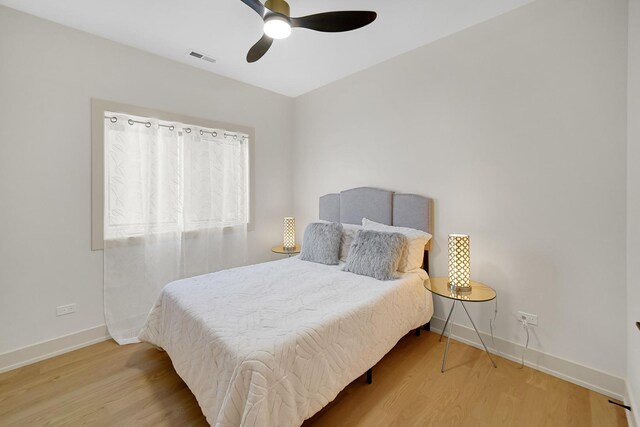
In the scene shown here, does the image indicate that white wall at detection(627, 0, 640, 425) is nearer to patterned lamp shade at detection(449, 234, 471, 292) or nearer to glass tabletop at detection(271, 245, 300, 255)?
patterned lamp shade at detection(449, 234, 471, 292)

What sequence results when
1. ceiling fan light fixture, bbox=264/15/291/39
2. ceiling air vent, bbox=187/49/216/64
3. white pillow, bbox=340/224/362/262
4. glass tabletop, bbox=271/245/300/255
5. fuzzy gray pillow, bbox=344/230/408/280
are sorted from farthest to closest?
glass tabletop, bbox=271/245/300/255
white pillow, bbox=340/224/362/262
ceiling air vent, bbox=187/49/216/64
fuzzy gray pillow, bbox=344/230/408/280
ceiling fan light fixture, bbox=264/15/291/39

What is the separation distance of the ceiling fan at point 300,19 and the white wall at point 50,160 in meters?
1.70

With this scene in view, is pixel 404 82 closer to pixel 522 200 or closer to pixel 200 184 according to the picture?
pixel 522 200

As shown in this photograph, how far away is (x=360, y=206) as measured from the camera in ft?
10.0

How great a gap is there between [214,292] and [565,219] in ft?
8.37

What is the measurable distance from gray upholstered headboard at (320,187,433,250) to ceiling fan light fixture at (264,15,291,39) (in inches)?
67.4

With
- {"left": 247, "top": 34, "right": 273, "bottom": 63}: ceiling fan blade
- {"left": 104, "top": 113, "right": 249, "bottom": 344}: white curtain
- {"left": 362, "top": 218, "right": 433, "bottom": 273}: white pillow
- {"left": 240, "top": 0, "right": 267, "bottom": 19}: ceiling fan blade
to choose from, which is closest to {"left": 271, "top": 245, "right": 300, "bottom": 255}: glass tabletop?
{"left": 104, "top": 113, "right": 249, "bottom": 344}: white curtain

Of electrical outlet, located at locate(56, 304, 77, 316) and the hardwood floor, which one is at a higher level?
electrical outlet, located at locate(56, 304, 77, 316)

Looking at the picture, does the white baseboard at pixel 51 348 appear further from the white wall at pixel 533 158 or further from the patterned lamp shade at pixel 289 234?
the white wall at pixel 533 158

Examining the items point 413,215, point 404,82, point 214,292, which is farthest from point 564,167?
point 214,292

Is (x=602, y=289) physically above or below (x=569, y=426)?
above

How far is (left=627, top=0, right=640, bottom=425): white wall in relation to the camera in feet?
4.85

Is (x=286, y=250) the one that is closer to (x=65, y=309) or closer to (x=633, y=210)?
(x=65, y=309)

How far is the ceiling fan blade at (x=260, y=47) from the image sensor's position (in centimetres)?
194
